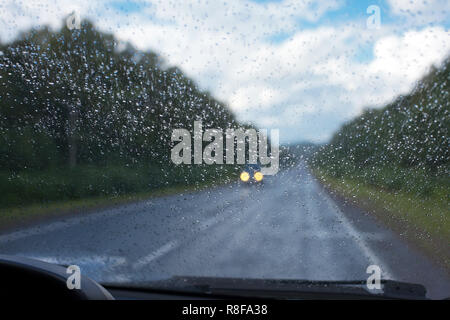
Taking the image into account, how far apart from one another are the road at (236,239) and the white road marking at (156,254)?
0.05 ft

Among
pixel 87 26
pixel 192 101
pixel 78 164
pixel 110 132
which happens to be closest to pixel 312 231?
pixel 192 101

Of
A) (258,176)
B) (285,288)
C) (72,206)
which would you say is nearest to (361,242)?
(258,176)

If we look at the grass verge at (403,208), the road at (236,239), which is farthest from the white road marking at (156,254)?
the grass verge at (403,208)

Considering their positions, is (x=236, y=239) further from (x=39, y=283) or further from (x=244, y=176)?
(x=39, y=283)

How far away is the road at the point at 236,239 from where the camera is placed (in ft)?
17.0

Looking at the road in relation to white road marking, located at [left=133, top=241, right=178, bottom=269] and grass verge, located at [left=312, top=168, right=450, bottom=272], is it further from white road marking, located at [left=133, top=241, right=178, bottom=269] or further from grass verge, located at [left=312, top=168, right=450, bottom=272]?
grass verge, located at [left=312, top=168, right=450, bottom=272]

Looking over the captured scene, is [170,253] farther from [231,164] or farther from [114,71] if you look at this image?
[114,71]

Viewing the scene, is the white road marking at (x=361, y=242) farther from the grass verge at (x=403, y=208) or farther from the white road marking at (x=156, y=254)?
the white road marking at (x=156, y=254)

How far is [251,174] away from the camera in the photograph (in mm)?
8742

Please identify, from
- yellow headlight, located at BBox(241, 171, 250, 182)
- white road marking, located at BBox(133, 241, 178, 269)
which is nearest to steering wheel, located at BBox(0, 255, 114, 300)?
white road marking, located at BBox(133, 241, 178, 269)

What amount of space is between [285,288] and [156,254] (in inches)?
125
